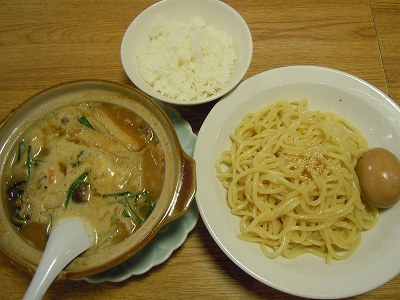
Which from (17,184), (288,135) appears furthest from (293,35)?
(17,184)

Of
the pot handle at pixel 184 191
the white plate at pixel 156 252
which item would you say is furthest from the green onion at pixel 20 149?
the pot handle at pixel 184 191

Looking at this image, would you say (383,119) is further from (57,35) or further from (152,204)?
(57,35)

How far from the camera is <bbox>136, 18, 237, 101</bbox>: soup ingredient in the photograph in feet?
5.94

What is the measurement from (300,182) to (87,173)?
97 centimetres

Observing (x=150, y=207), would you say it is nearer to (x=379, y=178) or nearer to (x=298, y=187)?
(x=298, y=187)

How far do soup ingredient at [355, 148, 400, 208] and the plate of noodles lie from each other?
0.18ft

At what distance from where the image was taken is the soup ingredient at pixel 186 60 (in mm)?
1812

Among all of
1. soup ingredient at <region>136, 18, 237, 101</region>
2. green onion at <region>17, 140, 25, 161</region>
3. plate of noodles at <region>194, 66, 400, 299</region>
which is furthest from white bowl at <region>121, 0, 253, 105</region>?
green onion at <region>17, 140, 25, 161</region>

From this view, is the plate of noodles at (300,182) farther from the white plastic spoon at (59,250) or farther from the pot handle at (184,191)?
the white plastic spoon at (59,250)

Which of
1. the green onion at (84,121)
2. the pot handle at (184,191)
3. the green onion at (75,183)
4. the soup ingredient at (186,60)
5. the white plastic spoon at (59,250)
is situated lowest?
the white plastic spoon at (59,250)

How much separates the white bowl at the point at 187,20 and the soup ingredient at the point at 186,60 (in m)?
0.03

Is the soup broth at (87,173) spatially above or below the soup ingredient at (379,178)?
above

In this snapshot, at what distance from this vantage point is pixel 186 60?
1.88m

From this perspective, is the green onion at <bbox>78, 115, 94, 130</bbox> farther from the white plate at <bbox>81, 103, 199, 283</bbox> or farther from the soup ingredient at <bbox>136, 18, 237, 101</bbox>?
the white plate at <bbox>81, 103, 199, 283</bbox>
